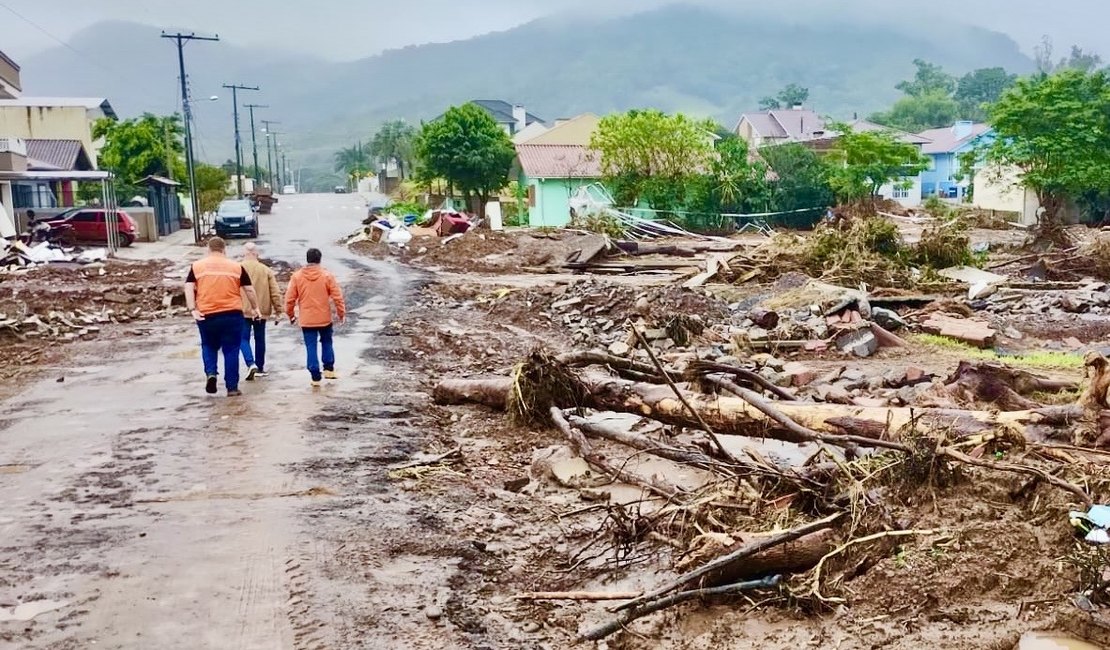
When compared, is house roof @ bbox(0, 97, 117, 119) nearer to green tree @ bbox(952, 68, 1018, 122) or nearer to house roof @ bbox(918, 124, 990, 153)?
house roof @ bbox(918, 124, 990, 153)

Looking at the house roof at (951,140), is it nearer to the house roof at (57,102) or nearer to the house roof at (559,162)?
the house roof at (559,162)

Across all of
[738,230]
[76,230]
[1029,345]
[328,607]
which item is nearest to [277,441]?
[328,607]

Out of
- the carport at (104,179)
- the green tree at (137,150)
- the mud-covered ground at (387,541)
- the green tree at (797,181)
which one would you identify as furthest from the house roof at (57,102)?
the mud-covered ground at (387,541)

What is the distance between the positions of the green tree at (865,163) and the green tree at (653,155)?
587cm

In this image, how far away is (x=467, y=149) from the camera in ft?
156

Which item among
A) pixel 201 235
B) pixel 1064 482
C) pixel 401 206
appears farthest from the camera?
pixel 401 206

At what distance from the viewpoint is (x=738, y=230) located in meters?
39.8

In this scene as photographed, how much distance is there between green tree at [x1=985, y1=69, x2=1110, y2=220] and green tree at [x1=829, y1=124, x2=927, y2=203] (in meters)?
5.70

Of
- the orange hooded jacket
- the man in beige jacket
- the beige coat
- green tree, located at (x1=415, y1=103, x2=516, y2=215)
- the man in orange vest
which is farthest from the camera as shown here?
green tree, located at (x1=415, y1=103, x2=516, y2=215)

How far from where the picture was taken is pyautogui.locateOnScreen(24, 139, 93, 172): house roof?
4105 cm

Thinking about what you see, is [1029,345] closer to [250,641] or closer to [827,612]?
[827,612]

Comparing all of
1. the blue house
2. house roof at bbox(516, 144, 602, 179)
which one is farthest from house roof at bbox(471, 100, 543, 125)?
house roof at bbox(516, 144, 602, 179)

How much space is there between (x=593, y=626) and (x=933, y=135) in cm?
7381

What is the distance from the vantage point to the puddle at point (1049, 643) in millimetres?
4113
